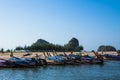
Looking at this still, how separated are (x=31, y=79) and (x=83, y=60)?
110ft

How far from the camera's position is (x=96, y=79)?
46000 mm

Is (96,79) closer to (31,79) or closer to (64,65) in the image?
(31,79)

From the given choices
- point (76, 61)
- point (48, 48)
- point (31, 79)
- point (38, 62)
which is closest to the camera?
point (31, 79)

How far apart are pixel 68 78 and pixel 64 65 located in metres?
23.0

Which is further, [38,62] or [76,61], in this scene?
[76,61]

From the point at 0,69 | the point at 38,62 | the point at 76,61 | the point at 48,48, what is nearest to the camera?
the point at 0,69

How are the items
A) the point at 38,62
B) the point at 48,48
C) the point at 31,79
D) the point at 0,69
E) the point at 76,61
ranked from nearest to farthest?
the point at 31,79 < the point at 0,69 < the point at 38,62 < the point at 76,61 < the point at 48,48

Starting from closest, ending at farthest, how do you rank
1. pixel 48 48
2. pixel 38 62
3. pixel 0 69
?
pixel 0 69 < pixel 38 62 < pixel 48 48

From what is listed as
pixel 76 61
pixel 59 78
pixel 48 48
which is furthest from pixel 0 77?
pixel 48 48

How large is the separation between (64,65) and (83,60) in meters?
8.69

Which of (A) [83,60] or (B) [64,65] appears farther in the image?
(A) [83,60]

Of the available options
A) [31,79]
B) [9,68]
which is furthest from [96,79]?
[9,68]

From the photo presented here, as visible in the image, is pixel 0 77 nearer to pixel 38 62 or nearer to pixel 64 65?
pixel 38 62

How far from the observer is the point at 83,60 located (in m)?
77.5
